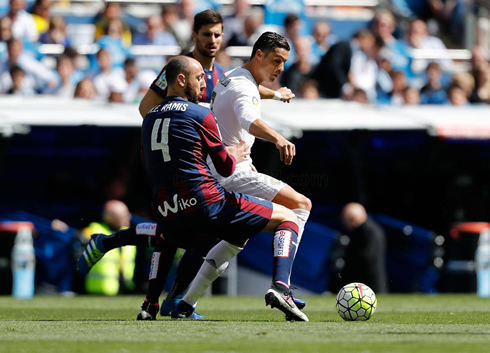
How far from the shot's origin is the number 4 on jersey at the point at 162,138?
23.2 feet

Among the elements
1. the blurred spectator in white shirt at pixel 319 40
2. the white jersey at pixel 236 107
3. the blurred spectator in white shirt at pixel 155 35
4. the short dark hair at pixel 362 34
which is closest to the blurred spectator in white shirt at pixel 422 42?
the short dark hair at pixel 362 34

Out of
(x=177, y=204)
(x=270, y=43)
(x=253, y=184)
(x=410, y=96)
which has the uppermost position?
(x=270, y=43)

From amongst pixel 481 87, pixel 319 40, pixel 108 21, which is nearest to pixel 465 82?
pixel 481 87

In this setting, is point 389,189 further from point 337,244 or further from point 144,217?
point 144,217

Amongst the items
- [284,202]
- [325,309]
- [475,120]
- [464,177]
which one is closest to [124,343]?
[284,202]

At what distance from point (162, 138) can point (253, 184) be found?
0.87 m

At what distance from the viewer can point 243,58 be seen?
16.1 m

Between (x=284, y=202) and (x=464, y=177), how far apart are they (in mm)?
8515

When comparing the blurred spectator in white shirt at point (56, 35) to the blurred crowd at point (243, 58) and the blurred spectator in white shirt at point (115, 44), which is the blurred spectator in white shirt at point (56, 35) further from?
the blurred spectator in white shirt at point (115, 44)

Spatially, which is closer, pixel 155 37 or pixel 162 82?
pixel 162 82

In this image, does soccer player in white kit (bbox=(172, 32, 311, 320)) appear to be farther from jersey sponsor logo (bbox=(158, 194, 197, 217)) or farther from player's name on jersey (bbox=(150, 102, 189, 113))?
jersey sponsor logo (bbox=(158, 194, 197, 217))

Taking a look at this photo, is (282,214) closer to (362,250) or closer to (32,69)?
(362,250)

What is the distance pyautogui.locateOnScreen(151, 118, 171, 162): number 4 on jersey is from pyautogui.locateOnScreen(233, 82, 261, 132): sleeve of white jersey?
22.7 inches

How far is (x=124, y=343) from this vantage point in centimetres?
556
